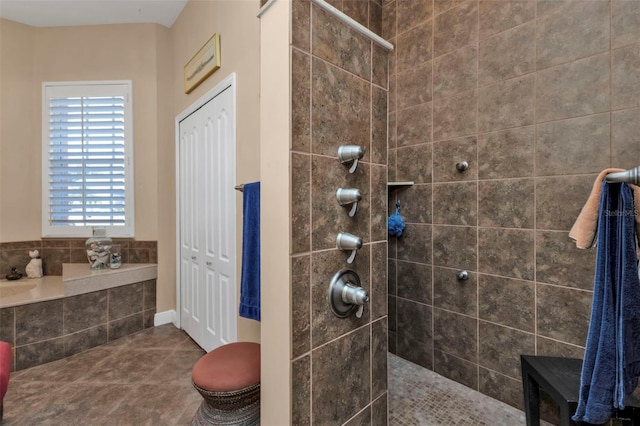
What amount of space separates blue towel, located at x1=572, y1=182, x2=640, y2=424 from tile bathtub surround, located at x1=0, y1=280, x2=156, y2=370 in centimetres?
319

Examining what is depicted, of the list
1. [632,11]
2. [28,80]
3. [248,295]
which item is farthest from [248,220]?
[28,80]

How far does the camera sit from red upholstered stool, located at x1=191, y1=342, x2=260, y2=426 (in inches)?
46.8

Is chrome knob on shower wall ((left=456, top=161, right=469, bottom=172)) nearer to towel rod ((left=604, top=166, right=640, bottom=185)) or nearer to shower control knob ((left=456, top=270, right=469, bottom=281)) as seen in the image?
shower control knob ((left=456, top=270, right=469, bottom=281))

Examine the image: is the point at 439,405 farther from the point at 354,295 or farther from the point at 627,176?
the point at 627,176

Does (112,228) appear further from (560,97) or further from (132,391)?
(560,97)

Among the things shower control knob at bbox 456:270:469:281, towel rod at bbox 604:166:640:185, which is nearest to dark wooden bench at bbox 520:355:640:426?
shower control knob at bbox 456:270:469:281

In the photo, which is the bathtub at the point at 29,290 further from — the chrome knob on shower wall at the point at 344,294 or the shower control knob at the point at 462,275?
the shower control knob at the point at 462,275

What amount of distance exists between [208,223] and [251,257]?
3.42ft

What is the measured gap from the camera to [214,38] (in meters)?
2.16

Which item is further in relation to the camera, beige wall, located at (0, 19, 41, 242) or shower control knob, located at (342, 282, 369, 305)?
beige wall, located at (0, 19, 41, 242)

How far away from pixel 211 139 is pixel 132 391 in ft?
5.88

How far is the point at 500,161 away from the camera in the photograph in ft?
5.40

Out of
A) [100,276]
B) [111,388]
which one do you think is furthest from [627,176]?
[100,276]

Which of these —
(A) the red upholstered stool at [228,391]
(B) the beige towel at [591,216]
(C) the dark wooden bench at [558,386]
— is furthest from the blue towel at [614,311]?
(A) the red upholstered stool at [228,391]
